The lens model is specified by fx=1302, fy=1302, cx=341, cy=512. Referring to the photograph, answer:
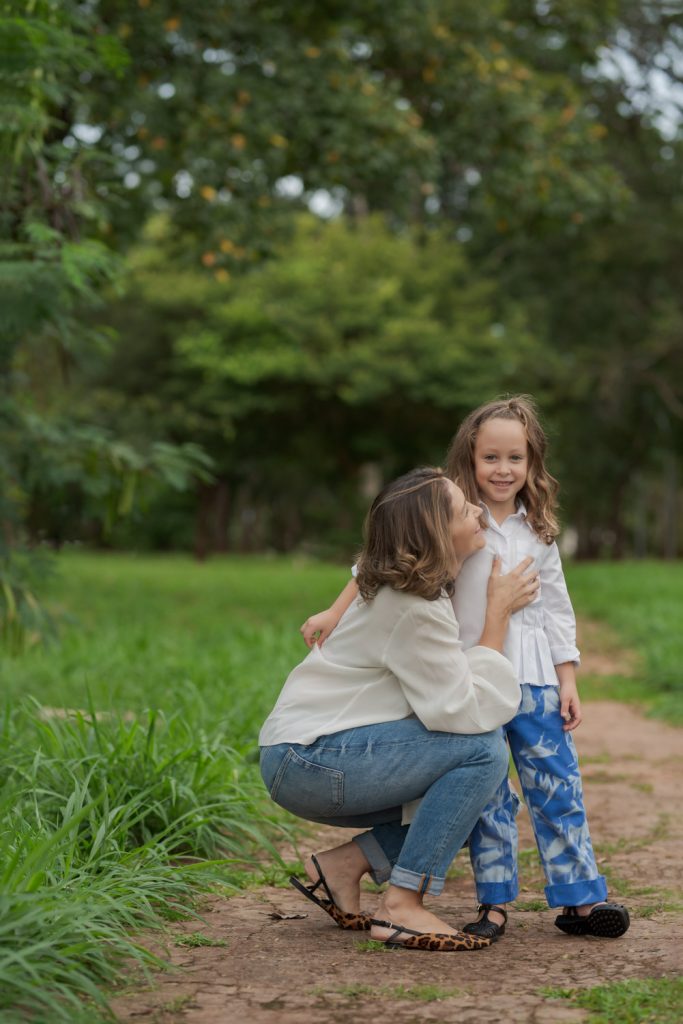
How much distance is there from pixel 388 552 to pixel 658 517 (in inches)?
2249

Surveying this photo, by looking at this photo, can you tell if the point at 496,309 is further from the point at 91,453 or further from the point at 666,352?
the point at 91,453

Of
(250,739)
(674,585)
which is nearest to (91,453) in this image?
(250,739)

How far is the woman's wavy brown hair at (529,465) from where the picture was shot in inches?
146

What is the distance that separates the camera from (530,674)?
3553 mm

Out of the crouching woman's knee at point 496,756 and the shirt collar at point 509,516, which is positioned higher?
the shirt collar at point 509,516

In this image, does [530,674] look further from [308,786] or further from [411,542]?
[308,786]

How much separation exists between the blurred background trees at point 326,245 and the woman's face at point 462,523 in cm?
203

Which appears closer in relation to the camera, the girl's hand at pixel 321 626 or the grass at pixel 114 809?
the grass at pixel 114 809

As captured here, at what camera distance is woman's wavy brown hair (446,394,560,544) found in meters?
3.71

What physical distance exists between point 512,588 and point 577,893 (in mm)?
834

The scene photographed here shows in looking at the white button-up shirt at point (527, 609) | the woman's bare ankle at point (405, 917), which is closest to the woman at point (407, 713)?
the woman's bare ankle at point (405, 917)

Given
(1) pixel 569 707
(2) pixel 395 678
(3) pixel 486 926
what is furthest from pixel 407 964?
(1) pixel 569 707

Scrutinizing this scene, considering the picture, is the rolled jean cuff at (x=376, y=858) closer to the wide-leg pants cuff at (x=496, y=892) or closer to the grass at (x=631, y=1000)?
the wide-leg pants cuff at (x=496, y=892)

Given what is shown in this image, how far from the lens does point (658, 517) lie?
58.8m
